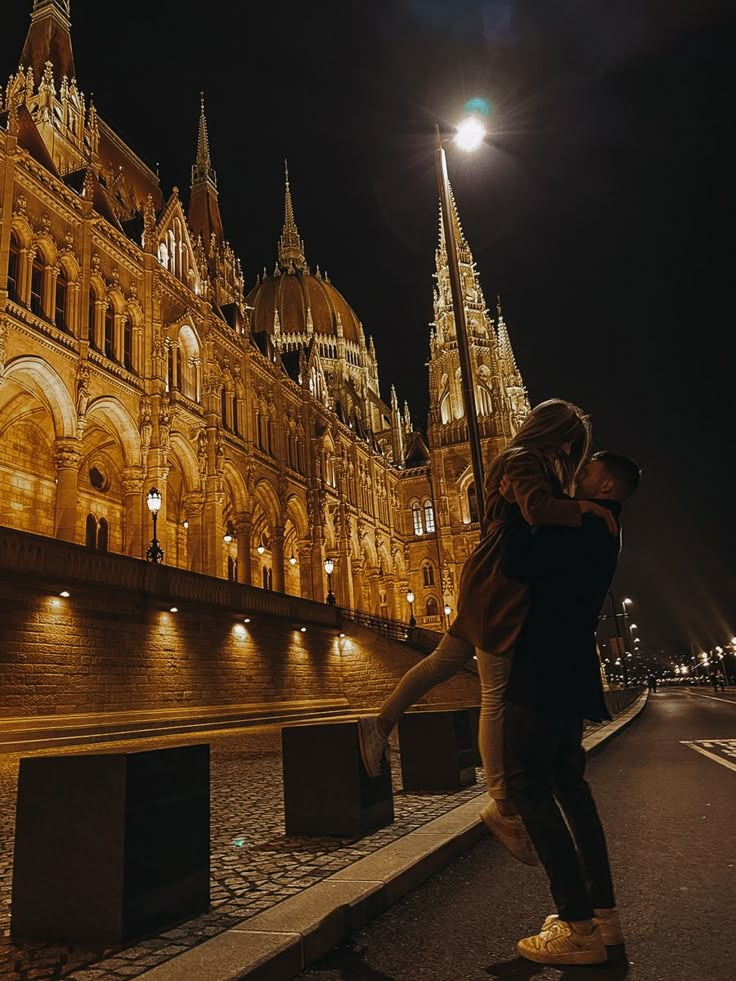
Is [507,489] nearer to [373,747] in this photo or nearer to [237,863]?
[373,747]

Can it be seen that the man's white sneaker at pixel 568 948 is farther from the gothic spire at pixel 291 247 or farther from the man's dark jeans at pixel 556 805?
the gothic spire at pixel 291 247

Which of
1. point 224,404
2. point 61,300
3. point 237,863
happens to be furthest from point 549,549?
point 224,404

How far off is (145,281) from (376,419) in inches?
1871

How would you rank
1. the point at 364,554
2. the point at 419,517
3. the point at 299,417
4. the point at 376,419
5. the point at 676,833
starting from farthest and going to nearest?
the point at 376,419
the point at 419,517
the point at 364,554
the point at 299,417
the point at 676,833

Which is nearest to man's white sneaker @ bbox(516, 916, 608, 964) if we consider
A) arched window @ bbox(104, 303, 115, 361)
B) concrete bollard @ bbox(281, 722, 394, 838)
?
concrete bollard @ bbox(281, 722, 394, 838)

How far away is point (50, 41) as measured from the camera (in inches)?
1531

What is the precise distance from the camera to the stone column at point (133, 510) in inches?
1007

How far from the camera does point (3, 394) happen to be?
2320 centimetres

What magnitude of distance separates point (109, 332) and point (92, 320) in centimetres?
111

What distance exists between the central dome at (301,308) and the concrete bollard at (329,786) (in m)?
68.0

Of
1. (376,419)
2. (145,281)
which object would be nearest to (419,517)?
(376,419)

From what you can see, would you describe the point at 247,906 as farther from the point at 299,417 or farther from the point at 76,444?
the point at 299,417

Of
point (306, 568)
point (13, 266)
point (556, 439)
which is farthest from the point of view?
point (306, 568)

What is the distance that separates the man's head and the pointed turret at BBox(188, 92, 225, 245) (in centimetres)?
5310
